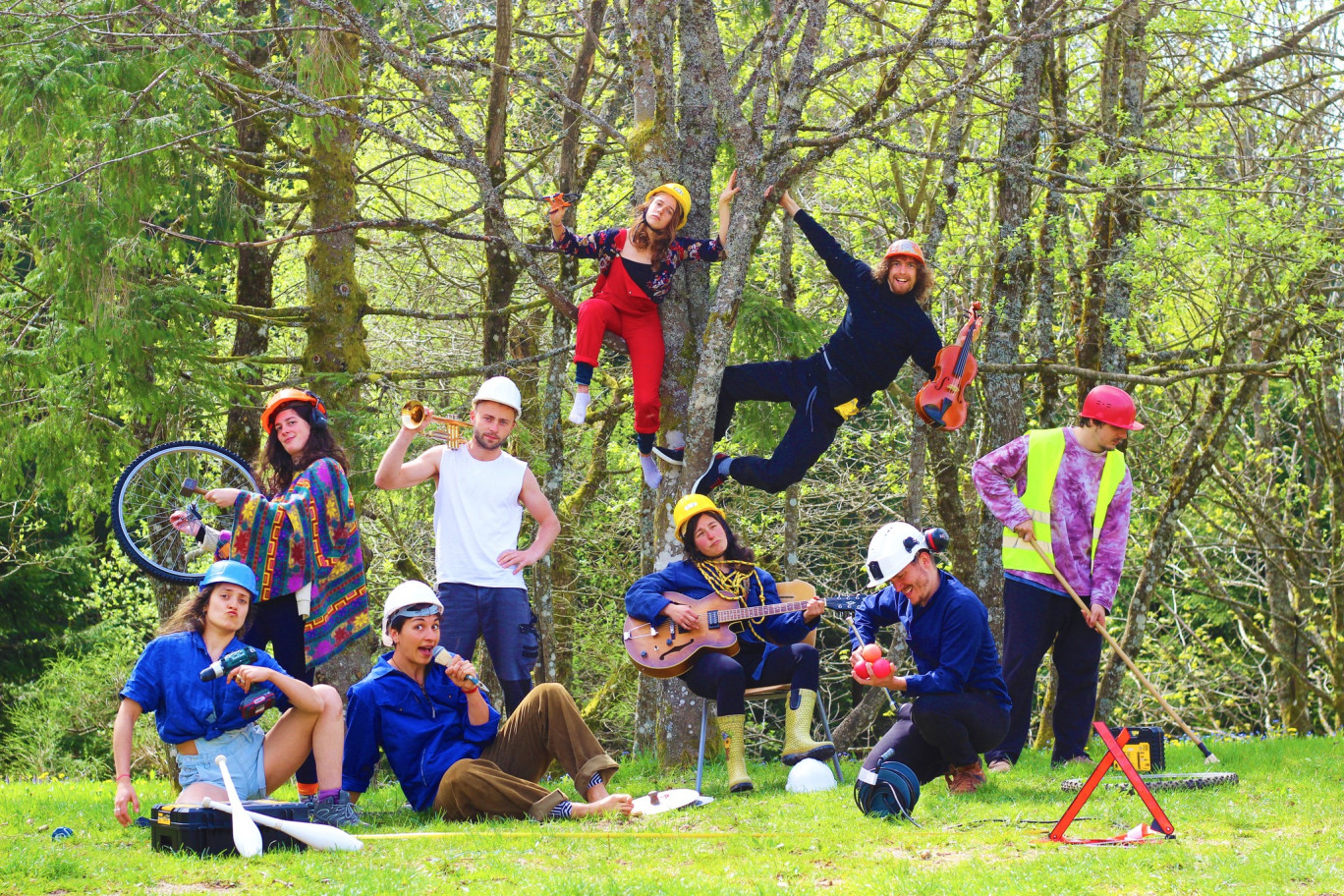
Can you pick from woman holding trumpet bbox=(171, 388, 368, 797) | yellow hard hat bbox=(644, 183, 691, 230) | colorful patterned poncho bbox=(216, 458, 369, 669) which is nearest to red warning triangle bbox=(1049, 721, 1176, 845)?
woman holding trumpet bbox=(171, 388, 368, 797)

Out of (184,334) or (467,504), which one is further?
(184,334)

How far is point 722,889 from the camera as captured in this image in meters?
3.80

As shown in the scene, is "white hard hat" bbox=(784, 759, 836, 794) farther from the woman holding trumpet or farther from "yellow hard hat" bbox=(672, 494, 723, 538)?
the woman holding trumpet

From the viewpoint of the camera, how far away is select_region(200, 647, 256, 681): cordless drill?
495cm

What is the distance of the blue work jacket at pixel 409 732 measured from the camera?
5578 mm

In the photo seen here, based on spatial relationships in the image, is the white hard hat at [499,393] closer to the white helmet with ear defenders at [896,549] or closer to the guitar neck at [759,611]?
the guitar neck at [759,611]

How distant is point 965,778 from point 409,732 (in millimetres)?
2544

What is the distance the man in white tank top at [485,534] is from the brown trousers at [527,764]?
0.61 m

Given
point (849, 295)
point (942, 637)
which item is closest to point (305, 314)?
point (849, 295)

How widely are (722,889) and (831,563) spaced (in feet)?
36.5

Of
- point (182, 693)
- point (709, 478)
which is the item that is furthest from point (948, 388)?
point (182, 693)

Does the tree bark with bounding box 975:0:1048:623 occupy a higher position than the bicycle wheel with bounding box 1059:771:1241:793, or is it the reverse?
the tree bark with bounding box 975:0:1048:623

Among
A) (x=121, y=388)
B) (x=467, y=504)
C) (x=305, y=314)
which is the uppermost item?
(x=305, y=314)

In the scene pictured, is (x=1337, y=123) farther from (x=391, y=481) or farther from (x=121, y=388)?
(x=121, y=388)
